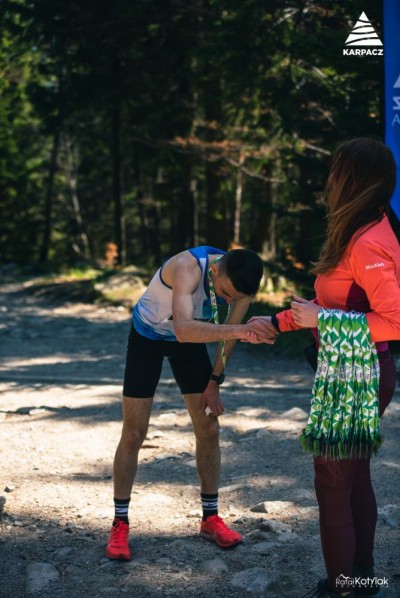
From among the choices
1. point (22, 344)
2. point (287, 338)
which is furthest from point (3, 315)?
point (287, 338)

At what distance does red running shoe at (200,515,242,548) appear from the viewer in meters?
4.79

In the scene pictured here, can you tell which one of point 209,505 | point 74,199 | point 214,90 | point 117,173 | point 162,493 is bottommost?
point 162,493

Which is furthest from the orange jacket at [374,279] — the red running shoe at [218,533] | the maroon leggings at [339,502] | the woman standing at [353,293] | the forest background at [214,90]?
the forest background at [214,90]

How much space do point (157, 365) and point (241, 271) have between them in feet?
2.94

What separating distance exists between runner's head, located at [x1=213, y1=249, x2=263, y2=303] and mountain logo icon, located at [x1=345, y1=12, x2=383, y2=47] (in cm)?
595

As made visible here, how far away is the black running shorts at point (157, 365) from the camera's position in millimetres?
4723

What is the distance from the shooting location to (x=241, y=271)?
4188 mm

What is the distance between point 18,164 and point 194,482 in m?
37.2

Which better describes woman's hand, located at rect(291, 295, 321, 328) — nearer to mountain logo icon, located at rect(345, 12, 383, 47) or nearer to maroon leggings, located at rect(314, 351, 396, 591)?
maroon leggings, located at rect(314, 351, 396, 591)

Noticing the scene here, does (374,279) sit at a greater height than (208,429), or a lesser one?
greater

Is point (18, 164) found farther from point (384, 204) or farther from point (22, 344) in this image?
point (384, 204)

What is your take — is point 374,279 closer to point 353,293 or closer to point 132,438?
point 353,293

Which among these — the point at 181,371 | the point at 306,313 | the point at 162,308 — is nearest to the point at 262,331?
the point at 306,313

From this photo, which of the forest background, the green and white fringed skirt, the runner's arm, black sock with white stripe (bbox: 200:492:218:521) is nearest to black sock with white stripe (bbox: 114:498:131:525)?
black sock with white stripe (bbox: 200:492:218:521)
